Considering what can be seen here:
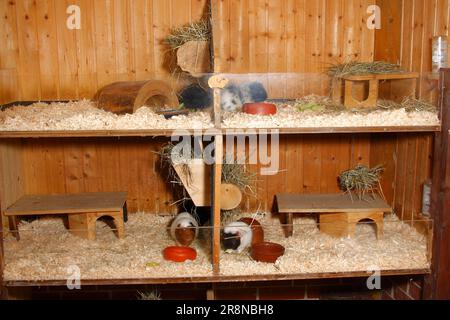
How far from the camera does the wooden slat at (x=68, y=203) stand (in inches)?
117

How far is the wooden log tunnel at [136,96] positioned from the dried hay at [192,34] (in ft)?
0.85

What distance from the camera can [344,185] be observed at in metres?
3.34

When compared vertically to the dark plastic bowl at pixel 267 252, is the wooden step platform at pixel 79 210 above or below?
above

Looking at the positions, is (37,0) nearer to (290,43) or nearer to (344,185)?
(290,43)

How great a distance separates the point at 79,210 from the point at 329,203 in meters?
1.33

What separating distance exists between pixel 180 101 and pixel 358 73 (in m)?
0.89

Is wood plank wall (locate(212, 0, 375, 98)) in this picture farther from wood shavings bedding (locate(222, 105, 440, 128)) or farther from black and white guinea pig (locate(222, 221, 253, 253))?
black and white guinea pig (locate(222, 221, 253, 253))

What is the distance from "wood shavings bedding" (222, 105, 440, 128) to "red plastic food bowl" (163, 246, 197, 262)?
67cm

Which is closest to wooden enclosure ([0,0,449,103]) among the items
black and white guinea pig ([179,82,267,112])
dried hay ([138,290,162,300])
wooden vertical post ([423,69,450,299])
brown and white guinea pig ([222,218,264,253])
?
black and white guinea pig ([179,82,267,112])

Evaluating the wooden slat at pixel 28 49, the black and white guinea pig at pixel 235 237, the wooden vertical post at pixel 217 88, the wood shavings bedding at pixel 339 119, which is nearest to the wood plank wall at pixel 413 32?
the wood shavings bedding at pixel 339 119

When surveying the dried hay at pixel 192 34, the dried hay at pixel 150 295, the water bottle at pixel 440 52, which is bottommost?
the dried hay at pixel 150 295

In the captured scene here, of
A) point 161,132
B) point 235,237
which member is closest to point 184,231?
point 235,237

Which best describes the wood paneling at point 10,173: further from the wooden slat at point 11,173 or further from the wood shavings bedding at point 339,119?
the wood shavings bedding at point 339,119

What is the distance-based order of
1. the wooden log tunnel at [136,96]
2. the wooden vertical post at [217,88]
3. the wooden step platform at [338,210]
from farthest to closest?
the wooden step platform at [338,210], the wooden log tunnel at [136,96], the wooden vertical post at [217,88]
